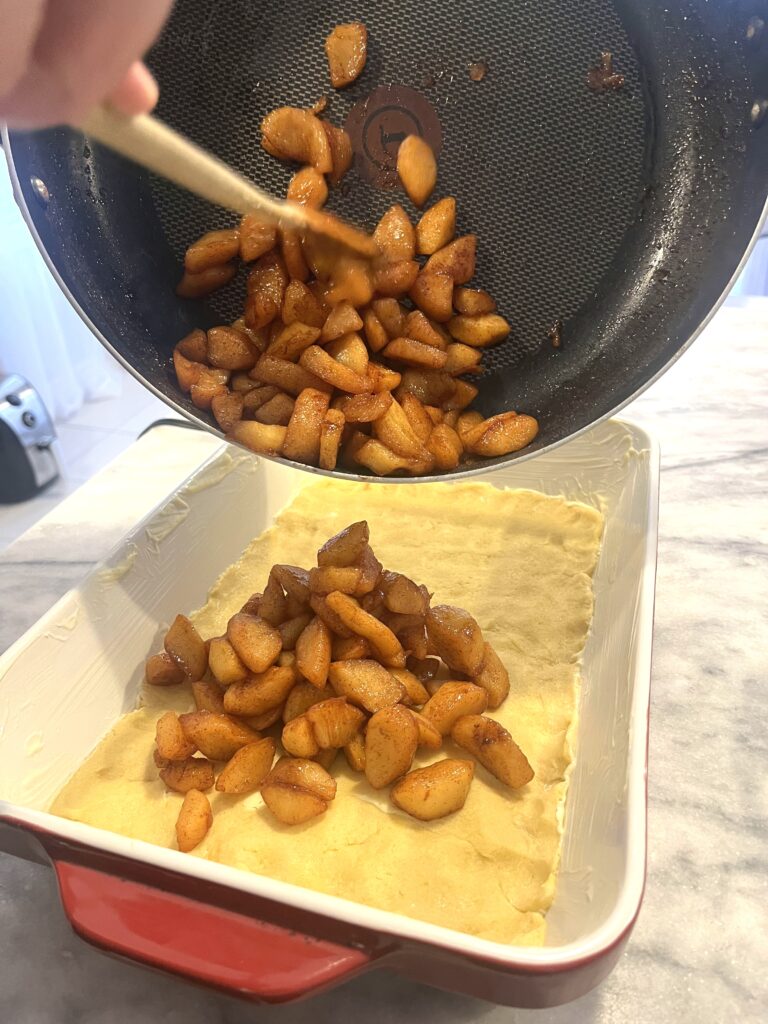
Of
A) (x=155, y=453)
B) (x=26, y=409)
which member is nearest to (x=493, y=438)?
(x=155, y=453)

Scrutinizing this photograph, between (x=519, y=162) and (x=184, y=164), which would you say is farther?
(x=519, y=162)

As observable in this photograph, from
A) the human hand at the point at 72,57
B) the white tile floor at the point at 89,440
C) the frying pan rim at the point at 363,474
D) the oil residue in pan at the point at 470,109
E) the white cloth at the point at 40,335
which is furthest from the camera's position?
the white cloth at the point at 40,335

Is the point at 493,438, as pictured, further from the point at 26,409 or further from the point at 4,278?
the point at 4,278

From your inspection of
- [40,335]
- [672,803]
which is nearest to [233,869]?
[672,803]

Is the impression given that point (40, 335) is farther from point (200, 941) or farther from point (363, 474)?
point (200, 941)

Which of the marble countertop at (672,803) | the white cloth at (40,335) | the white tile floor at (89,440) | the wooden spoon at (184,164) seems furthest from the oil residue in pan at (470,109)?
the white cloth at (40,335)

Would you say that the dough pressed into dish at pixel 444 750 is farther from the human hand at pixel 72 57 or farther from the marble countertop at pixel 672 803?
the human hand at pixel 72 57

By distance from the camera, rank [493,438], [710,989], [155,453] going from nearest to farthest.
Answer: [710,989] < [493,438] < [155,453]
